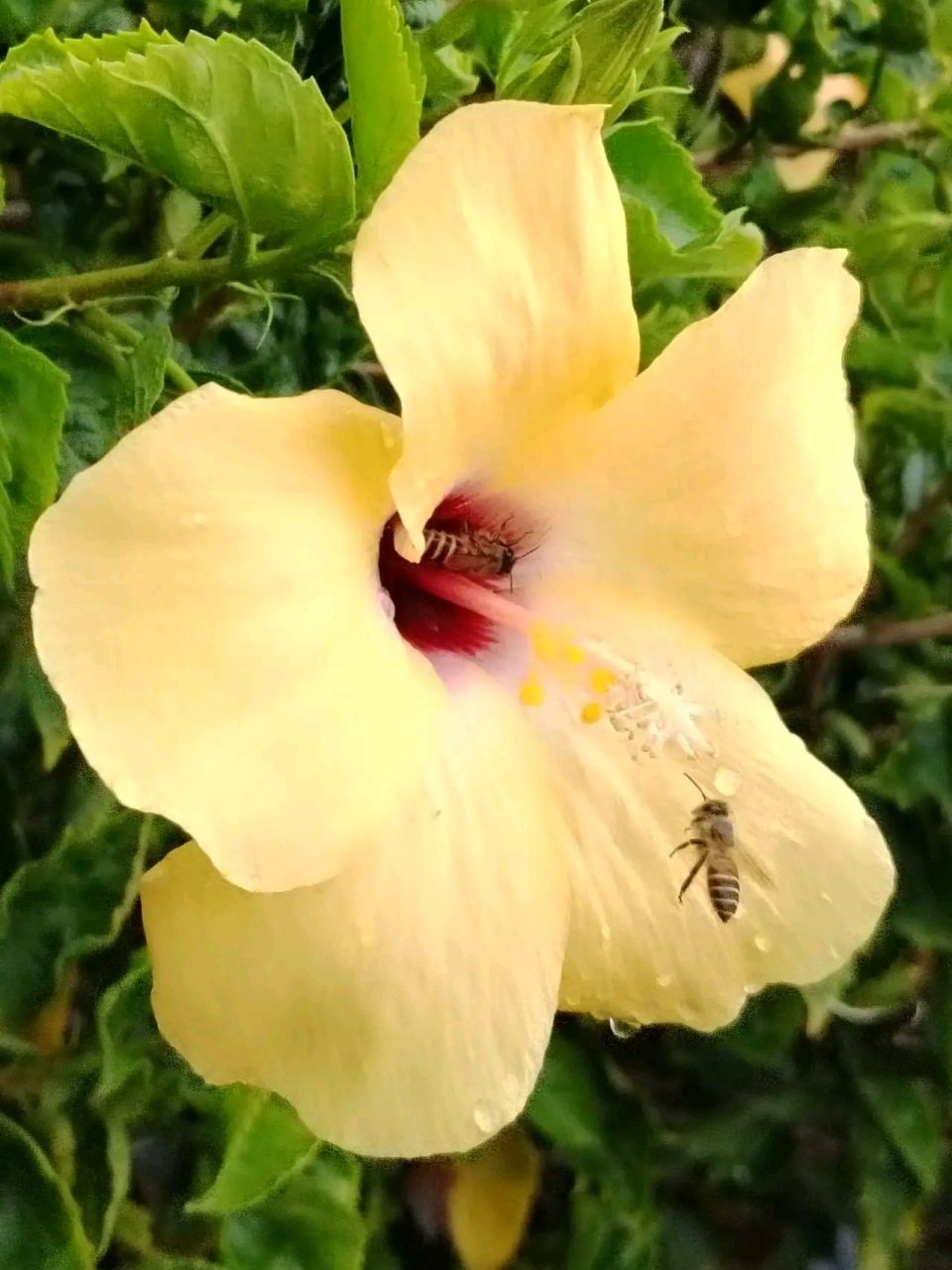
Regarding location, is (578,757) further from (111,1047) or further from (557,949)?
(111,1047)

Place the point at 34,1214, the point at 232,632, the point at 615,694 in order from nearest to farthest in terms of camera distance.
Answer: the point at 232,632, the point at 615,694, the point at 34,1214

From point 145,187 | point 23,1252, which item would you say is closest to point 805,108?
point 145,187

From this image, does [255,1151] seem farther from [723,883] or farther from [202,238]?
[202,238]

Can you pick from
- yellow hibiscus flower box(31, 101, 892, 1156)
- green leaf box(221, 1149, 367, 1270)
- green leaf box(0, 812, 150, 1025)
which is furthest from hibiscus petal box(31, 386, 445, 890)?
green leaf box(221, 1149, 367, 1270)

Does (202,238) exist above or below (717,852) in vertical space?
above

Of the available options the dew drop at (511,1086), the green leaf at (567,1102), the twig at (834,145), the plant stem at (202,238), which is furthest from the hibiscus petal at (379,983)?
the twig at (834,145)

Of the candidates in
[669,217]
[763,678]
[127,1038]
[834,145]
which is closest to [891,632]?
[763,678]
